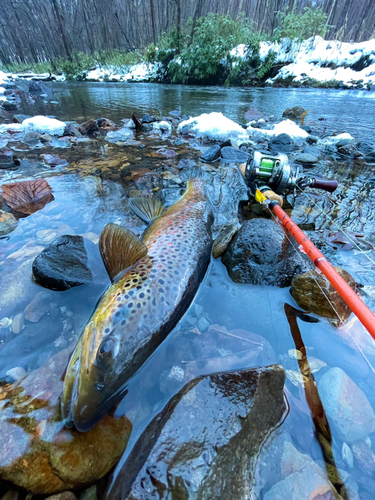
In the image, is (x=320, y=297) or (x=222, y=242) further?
(x=222, y=242)

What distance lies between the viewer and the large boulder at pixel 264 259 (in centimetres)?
234

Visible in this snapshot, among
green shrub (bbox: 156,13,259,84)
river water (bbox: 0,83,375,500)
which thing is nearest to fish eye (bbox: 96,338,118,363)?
river water (bbox: 0,83,375,500)

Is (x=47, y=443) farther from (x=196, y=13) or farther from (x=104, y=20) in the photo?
(x=104, y=20)

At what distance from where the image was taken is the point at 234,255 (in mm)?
2465

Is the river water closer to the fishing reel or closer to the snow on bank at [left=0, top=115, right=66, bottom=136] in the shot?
the fishing reel

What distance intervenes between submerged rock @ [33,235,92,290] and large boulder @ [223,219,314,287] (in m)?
1.45

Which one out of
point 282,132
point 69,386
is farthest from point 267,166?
point 282,132

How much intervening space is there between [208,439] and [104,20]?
158 ft

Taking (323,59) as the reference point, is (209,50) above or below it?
above

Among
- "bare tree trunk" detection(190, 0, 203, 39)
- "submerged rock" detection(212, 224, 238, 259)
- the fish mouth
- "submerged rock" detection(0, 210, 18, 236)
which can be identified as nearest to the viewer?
the fish mouth

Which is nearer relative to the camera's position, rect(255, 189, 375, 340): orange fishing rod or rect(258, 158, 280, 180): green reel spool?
rect(255, 189, 375, 340): orange fishing rod

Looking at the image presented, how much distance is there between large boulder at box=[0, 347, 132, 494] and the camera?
3.82 ft

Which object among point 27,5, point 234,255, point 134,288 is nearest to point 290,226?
point 234,255

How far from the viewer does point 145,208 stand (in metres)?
3.32
